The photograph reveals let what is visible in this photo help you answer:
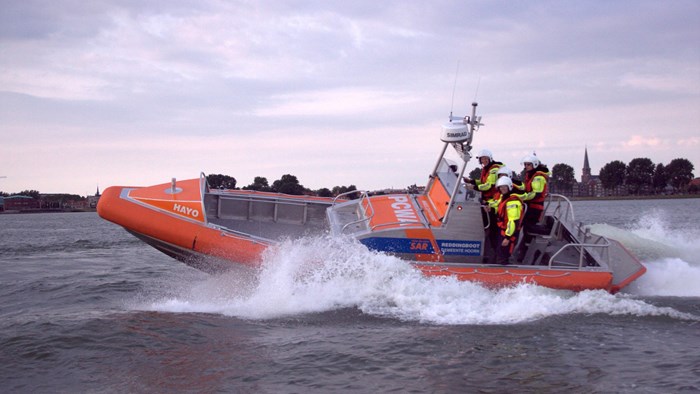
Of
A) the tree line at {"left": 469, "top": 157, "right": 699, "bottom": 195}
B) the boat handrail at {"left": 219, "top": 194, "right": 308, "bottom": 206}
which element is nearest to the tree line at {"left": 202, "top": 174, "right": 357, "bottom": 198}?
the boat handrail at {"left": 219, "top": 194, "right": 308, "bottom": 206}

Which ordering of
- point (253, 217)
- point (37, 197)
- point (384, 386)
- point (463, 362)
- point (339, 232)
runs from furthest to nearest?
point (37, 197)
point (253, 217)
point (339, 232)
point (463, 362)
point (384, 386)

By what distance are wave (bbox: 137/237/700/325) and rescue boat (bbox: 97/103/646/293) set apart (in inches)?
6.5

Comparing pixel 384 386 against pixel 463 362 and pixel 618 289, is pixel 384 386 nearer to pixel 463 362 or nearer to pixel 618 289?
pixel 463 362

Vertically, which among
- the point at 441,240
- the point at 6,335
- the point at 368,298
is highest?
the point at 441,240

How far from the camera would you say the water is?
545cm

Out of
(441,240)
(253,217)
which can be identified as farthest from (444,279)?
(253,217)

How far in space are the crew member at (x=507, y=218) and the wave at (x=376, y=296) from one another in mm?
533

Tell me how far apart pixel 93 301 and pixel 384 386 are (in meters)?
5.68

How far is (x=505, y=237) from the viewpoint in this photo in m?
7.91

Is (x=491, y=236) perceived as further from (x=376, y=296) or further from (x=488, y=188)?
(x=376, y=296)

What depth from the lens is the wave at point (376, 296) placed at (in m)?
7.32

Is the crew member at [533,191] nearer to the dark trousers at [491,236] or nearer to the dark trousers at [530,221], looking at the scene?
the dark trousers at [530,221]

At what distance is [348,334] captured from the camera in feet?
22.0

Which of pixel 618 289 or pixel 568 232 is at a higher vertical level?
pixel 568 232
